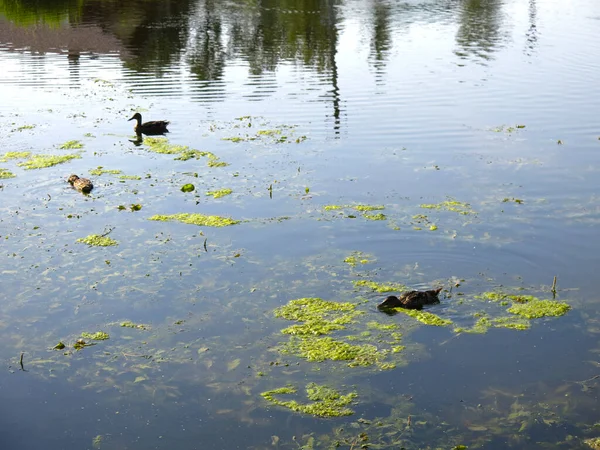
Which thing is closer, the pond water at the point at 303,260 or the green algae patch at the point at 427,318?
the pond water at the point at 303,260

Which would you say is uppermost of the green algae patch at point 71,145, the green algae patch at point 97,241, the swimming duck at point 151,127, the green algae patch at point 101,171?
the swimming duck at point 151,127

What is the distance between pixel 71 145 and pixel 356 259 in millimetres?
10445

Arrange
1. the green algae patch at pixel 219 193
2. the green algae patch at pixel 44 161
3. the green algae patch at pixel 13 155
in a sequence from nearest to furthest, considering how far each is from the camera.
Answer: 1. the green algae patch at pixel 219 193
2. the green algae patch at pixel 44 161
3. the green algae patch at pixel 13 155

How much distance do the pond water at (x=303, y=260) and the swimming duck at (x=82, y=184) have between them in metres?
0.14

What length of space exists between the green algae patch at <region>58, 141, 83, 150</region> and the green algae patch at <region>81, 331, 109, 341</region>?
10.3m

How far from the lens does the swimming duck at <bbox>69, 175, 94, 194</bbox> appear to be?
16.6 meters

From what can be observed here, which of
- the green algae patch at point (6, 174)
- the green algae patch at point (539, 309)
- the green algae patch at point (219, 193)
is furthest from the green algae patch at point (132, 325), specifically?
the green algae patch at point (6, 174)

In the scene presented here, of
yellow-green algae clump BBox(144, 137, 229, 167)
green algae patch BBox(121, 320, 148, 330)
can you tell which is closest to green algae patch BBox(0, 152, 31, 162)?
yellow-green algae clump BBox(144, 137, 229, 167)

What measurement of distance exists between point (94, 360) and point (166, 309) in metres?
1.61

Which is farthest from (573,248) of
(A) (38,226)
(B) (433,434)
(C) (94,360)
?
(A) (38,226)

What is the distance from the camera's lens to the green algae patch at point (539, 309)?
11234mm

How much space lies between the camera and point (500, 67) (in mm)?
29172

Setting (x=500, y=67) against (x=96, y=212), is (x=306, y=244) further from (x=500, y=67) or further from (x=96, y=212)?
(x=500, y=67)

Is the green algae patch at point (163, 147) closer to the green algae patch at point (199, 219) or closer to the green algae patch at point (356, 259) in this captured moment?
the green algae patch at point (199, 219)
